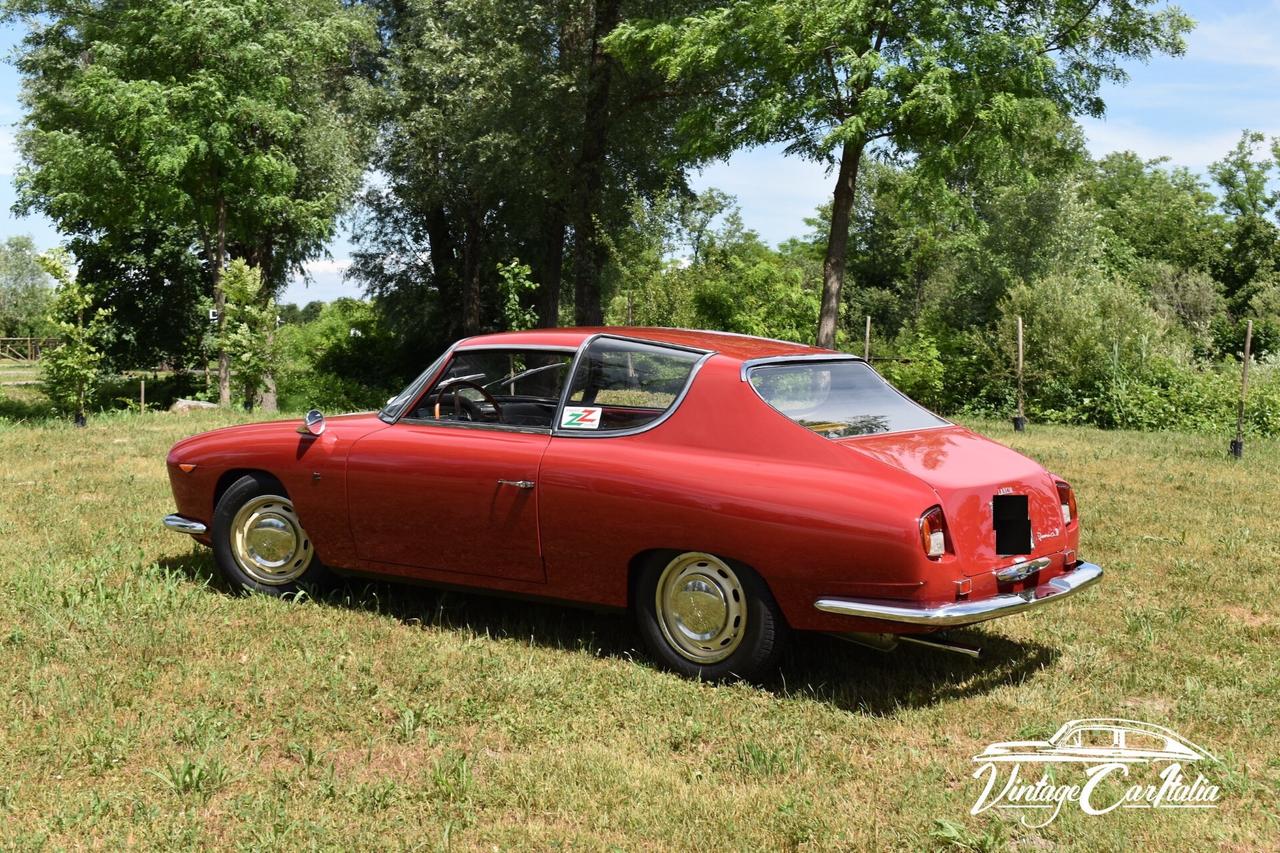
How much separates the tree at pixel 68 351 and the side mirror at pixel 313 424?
50.9 ft

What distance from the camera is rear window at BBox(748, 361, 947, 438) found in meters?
5.70

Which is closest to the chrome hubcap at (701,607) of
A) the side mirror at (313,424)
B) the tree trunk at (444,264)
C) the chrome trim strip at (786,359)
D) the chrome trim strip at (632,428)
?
the chrome trim strip at (632,428)

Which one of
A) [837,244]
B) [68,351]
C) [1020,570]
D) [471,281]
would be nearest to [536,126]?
[471,281]

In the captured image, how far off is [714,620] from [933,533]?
1.09 m

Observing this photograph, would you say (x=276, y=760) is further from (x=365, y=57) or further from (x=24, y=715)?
(x=365, y=57)

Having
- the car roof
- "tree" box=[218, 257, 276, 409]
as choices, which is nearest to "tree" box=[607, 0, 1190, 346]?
"tree" box=[218, 257, 276, 409]

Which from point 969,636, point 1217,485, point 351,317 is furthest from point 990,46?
point 351,317

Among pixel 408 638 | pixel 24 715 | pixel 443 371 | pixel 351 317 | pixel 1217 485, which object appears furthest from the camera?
pixel 351 317

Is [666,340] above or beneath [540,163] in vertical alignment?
beneath

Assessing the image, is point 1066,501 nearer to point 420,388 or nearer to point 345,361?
point 420,388

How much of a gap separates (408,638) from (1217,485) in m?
10.3

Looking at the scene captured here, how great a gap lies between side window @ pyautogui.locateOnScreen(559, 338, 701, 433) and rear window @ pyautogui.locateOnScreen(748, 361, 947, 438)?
16.2 inches

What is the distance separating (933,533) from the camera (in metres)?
5.02

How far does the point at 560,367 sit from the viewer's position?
6.38m
